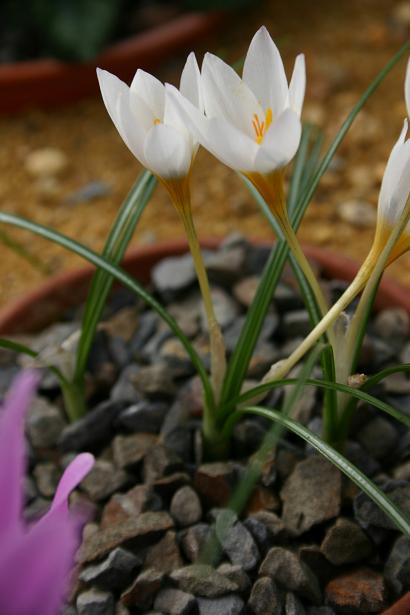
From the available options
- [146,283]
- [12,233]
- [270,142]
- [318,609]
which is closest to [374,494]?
[318,609]

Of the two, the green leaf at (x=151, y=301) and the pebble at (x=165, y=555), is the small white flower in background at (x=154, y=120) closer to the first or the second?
the green leaf at (x=151, y=301)

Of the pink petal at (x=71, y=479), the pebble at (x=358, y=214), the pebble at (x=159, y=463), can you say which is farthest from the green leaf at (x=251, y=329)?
the pebble at (x=358, y=214)

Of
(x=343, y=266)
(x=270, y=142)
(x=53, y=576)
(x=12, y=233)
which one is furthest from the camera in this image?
(x=12, y=233)

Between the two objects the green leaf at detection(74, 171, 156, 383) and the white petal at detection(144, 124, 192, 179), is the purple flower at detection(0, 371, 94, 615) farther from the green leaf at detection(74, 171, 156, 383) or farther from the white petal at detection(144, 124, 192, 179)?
the green leaf at detection(74, 171, 156, 383)

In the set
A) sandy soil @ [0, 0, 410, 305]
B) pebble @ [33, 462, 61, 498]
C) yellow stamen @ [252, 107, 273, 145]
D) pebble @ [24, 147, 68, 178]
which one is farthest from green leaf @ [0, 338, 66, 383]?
pebble @ [24, 147, 68, 178]

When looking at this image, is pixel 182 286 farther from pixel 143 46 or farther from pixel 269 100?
pixel 143 46

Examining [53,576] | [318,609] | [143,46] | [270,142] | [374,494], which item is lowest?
Result: [318,609]

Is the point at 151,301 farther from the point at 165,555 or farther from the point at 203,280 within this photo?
the point at 165,555
